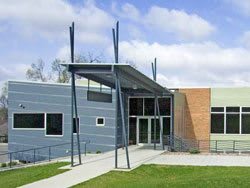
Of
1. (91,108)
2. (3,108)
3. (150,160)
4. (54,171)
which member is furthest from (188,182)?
(3,108)

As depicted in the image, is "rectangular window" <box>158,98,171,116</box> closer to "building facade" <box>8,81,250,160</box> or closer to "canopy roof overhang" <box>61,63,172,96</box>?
"building facade" <box>8,81,250,160</box>

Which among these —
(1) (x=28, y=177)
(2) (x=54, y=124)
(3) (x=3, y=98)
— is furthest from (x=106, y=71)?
(3) (x=3, y=98)

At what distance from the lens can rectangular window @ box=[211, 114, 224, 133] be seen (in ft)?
121

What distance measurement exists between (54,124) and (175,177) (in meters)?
17.4

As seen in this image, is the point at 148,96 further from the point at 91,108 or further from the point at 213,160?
the point at 213,160

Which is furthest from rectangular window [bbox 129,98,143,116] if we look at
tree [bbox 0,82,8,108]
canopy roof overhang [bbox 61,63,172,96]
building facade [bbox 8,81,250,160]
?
tree [bbox 0,82,8,108]

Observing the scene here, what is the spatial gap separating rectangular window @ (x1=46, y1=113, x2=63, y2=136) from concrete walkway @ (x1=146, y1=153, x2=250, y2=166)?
10123 mm

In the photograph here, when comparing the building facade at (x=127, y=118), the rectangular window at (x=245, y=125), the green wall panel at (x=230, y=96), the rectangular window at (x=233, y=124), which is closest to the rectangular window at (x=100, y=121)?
the building facade at (x=127, y=118)

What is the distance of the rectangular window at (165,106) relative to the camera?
115 feet

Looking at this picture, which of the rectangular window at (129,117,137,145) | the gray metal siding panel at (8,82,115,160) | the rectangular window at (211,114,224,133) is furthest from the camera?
the rectangular window at (211,114,224,133)

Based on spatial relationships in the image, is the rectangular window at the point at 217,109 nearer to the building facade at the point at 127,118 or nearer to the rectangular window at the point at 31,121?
the building facade at the point at 127,118

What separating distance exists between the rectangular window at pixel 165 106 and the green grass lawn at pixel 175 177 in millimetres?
14216

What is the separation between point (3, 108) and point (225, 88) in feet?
227

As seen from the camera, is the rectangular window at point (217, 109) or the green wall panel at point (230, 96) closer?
the green wall panel at point (230, 96)
